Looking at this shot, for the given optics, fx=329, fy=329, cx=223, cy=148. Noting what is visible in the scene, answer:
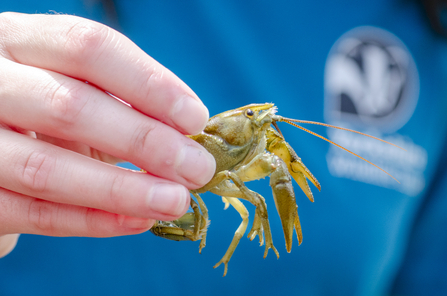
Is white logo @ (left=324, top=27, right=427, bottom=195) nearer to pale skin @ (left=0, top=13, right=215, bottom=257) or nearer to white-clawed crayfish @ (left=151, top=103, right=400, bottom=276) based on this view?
white-clawed crayfish @ (left=151, top=103, right=400, bottom=276)

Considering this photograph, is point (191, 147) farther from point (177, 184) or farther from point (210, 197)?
point (210, 197)

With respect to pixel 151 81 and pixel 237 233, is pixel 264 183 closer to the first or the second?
pixel 237 233

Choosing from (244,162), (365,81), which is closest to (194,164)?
(244,162)

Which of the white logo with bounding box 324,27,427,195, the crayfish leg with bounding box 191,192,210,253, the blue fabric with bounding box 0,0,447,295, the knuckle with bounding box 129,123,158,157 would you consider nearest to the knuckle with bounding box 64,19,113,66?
the knuckle with bounding box 129,123,158,157

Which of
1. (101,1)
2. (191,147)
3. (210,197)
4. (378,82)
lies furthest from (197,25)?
(191,147)

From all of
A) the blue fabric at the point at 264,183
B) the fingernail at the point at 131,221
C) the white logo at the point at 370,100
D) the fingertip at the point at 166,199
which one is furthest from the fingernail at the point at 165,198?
the white logo at the point at 370,100

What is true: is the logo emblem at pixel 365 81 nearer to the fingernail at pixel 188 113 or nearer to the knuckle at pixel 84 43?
the fingernail at pixel 188 113

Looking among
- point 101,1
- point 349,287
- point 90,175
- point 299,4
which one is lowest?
point 90,175
